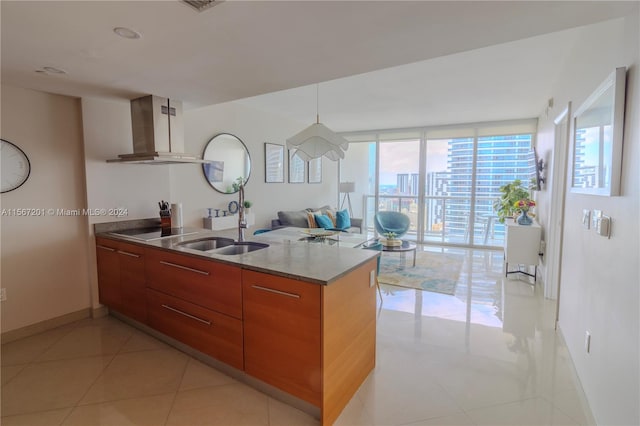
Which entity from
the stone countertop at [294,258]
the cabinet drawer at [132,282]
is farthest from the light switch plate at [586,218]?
the cabinet drawer at [132,282]

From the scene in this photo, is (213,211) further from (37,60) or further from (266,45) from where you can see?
(266,45)

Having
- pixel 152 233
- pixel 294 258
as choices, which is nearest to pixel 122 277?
pixel 152 233

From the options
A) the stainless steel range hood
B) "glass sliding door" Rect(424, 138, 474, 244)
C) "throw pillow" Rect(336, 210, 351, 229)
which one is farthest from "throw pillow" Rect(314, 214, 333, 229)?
the stainless steel range hood

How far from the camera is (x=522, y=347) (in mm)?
2580

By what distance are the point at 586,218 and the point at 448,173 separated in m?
4.96

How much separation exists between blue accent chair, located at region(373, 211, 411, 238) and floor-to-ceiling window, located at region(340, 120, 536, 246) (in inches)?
46.4

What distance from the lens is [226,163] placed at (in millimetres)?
4680

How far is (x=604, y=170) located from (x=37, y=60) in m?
3.52

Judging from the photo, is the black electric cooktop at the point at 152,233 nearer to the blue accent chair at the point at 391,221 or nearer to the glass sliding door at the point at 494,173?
the blue accent chair at the point at 391,221

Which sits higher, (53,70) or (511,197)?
(53,70)

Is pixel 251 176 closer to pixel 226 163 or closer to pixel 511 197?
pixel 226 163

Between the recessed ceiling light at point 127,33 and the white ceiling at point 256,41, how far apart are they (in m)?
0.04

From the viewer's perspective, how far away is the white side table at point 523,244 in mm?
4117

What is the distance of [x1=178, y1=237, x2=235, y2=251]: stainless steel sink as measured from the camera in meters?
2.70
